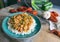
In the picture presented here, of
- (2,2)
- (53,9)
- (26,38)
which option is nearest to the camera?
(26,38)

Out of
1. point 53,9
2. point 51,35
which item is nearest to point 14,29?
point 51,35

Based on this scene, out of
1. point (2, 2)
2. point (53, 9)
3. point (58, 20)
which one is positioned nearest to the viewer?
point (58, 20)

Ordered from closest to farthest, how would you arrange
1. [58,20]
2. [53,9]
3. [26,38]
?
1. [26,38]
2. [58,20]
3. [53,9]

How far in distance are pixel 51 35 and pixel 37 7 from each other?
22 cm

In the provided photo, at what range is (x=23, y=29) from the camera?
2.20 feet

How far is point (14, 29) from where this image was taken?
0.67 metres

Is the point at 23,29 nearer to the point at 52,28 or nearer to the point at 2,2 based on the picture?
the point at 52,28

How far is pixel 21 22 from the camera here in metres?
0.69

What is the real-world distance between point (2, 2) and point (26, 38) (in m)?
0.43

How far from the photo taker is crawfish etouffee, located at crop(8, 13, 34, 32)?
67 cm

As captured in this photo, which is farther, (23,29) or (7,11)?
(7,11)

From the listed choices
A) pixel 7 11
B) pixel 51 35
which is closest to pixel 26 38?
pixel 51 35

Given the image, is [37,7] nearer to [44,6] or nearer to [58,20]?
[44,6]

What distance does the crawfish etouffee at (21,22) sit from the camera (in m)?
0.67
